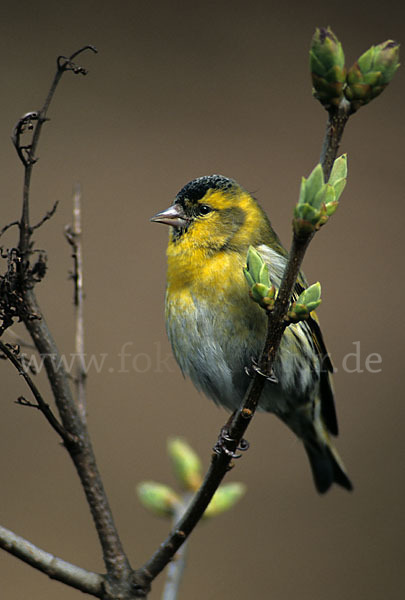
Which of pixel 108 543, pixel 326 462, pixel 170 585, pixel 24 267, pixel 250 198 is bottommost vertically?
pixel 326 462

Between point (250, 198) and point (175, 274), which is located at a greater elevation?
point (250, 198)

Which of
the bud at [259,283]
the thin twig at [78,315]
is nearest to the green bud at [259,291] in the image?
the bud at [259,283]

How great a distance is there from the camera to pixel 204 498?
3.26 feet

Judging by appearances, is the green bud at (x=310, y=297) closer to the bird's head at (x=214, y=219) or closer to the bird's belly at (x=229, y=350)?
the bird's belly at (x=229, y=350)

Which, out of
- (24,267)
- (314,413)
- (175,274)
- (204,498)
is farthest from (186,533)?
(314,413)

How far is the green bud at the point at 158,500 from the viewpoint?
4.17ft

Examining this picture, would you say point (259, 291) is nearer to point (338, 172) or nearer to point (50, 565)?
point (338, 172)

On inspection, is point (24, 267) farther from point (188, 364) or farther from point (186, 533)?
point (188, 364)

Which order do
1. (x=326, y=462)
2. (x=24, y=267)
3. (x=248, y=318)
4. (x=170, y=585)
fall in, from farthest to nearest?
(x=326, y=462)
(x=248, y=318)
(x=170, y=585)
(x=24, y=267)

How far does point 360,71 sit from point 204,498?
0.66 meters

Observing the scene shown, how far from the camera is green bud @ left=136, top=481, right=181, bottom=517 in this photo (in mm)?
1270

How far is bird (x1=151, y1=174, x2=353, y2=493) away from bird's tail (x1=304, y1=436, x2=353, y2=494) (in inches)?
7.6

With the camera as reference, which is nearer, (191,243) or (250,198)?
(191,243)

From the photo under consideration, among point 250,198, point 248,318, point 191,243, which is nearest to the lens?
point 248,318
